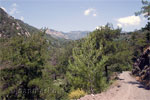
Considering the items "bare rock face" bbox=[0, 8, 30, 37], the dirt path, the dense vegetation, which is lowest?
the dirt path

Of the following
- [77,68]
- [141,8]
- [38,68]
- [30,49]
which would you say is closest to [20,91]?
[38,68]

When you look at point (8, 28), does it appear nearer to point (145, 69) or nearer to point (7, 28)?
point (7, 28)

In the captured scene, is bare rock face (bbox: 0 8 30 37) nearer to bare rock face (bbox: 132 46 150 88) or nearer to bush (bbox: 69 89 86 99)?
bare rock face (bbox: 132 46 150 88)

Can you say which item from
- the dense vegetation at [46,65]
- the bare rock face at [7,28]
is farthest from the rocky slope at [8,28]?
the dense vegetation at [46,65]

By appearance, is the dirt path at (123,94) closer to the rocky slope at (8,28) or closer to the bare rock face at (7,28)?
the rocky slope at (8,28)

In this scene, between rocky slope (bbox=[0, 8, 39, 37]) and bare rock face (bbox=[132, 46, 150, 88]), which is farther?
rocky slope (bbox=[0, 8, 39, 37])

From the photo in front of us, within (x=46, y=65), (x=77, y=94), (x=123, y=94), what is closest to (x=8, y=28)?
(x=46, y=65)

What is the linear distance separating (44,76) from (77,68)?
8621 millimetres

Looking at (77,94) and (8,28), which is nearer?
(77,94)

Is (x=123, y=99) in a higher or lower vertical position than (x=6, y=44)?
lower

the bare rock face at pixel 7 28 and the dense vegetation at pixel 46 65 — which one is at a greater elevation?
the bare rock face at pixel 7 28

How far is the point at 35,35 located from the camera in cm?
2083

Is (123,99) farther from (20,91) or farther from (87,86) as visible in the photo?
(20,91)

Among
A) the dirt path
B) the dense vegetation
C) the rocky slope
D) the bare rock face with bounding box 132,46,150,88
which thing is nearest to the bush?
the dense vegetation
